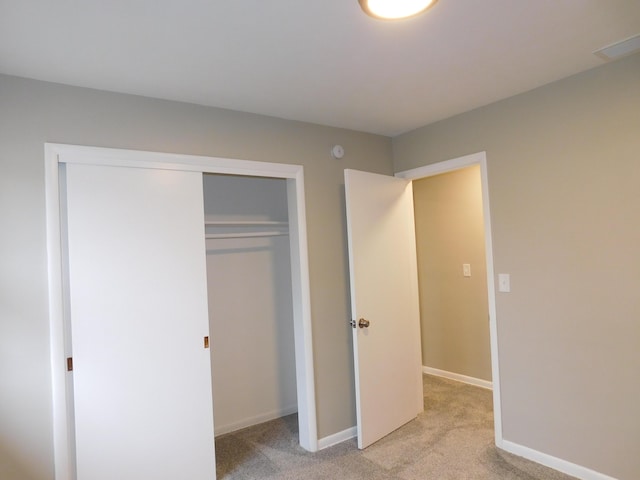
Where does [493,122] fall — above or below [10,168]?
above

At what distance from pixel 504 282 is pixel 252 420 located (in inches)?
91.9

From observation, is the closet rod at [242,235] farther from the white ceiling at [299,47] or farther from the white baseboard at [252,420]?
the white baseboard at [252,420]

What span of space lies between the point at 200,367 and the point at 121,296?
0.64m

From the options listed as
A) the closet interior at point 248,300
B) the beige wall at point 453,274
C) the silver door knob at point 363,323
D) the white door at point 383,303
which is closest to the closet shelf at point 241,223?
the closet interior at point 248,300

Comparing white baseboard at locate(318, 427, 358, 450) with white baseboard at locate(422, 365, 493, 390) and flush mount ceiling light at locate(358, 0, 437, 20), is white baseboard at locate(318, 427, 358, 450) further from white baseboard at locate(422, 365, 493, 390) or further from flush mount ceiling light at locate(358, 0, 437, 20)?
flush mount ceiling light at locate(358, 0, 437, 20)

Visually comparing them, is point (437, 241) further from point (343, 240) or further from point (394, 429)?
point (394, 429)

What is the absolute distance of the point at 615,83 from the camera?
2.19m

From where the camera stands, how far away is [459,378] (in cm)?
419

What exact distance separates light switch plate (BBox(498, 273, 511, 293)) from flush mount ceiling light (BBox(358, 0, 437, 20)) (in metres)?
1.93

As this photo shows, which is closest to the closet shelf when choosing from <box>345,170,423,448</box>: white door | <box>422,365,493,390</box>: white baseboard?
<box>345,170,423,448</box>: white door

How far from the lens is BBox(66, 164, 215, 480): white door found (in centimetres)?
211

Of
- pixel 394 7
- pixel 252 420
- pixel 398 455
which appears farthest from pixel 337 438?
pixel 394 7

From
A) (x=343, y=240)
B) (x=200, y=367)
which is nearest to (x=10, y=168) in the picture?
(x=200, y=367)

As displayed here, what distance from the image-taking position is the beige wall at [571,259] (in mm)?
2176
